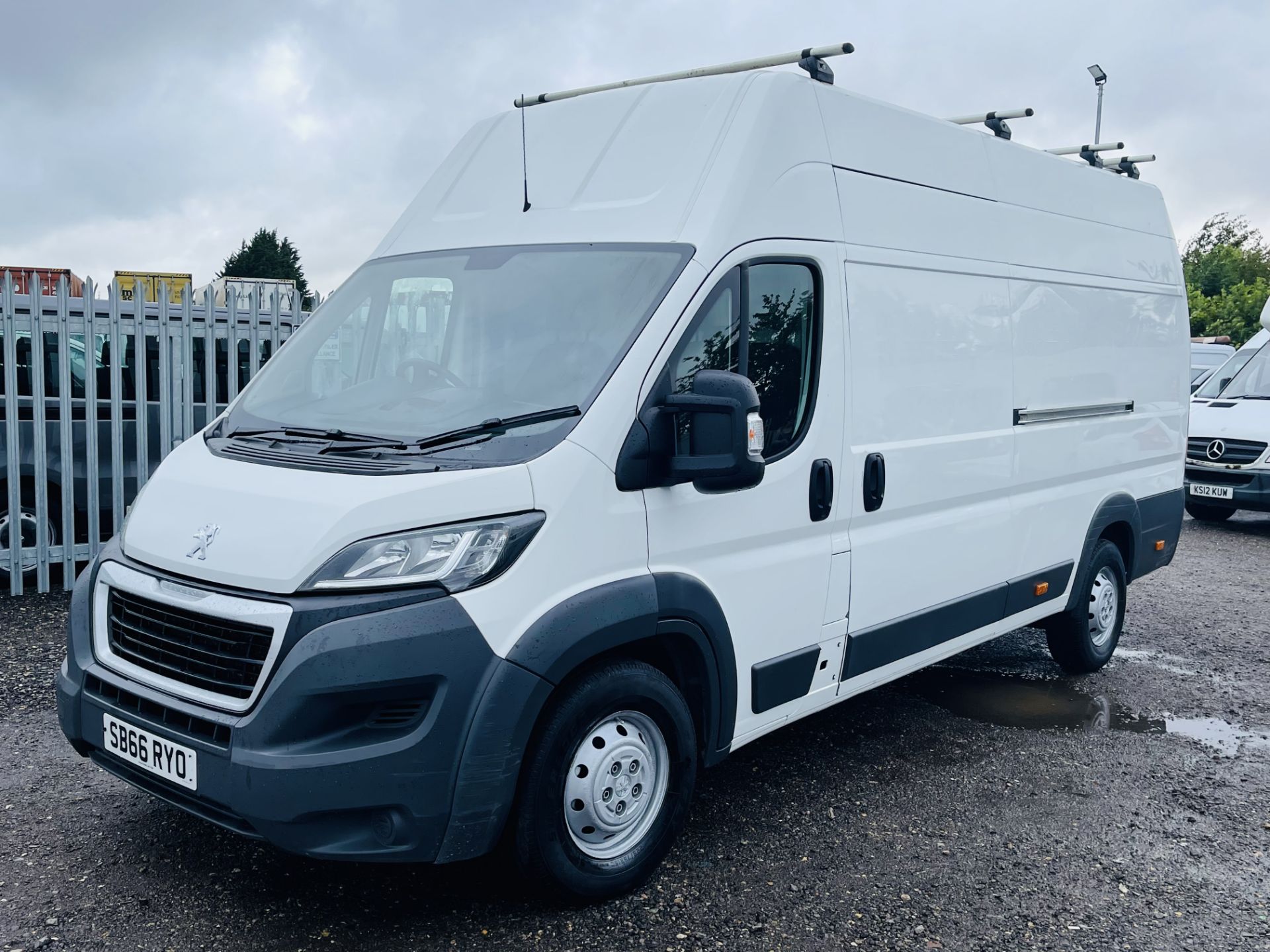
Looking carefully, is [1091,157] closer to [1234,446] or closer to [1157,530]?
[1157,530]

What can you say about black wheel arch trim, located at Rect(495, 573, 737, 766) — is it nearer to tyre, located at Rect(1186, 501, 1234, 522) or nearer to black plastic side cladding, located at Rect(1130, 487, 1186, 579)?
black plastic side cladding, located at Rect(1130, 487, 1186, 579)

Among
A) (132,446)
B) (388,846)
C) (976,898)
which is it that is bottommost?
(976,898)

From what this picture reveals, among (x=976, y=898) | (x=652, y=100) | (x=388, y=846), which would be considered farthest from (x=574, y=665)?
(x=652, y=100)

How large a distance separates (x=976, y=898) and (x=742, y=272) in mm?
2196

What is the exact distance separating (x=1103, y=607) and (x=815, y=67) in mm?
3628

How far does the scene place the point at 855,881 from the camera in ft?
12.6

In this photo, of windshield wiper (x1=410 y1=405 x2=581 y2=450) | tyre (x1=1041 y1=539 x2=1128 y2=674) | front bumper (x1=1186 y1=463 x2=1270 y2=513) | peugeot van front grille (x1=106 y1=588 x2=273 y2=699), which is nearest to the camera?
peugeot van front grille (x1=106 y1=588 x2=273 y2=699)

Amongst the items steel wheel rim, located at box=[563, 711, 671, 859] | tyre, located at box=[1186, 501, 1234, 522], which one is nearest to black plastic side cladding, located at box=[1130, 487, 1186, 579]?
steel wheel rim, located at box=[563, 711, 671, 859]

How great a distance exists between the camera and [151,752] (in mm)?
3273

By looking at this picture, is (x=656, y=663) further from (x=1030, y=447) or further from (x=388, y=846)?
(x=1030, y=447)

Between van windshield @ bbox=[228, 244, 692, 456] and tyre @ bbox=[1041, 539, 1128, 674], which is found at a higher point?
van windshield @ bbox=[228, 244, 692, 456]

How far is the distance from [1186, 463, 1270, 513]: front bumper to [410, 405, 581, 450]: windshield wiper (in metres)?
10.5

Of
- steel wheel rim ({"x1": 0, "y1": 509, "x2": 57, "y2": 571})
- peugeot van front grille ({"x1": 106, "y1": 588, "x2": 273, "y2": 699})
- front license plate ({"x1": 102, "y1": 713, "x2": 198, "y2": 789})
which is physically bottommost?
front license plate ({"x1": 102, "y1": 713, "x2": 198, "y2": 789})

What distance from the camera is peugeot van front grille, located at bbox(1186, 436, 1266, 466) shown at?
38.7ft
